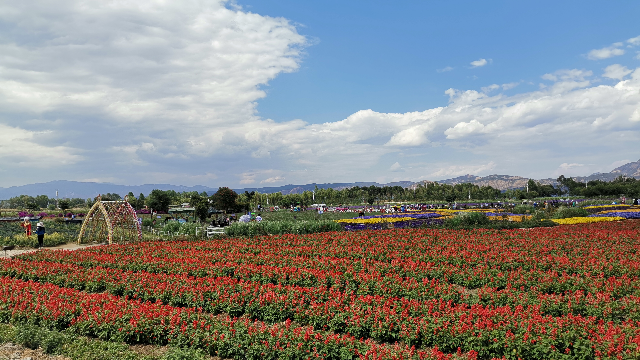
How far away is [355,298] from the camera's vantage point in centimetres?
991

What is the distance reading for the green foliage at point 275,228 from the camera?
2308 centimetres

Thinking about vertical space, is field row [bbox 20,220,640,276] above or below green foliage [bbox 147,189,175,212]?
below

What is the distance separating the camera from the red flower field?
7.04m

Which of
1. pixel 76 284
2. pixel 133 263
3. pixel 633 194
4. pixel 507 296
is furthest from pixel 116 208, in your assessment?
pixel 633 194

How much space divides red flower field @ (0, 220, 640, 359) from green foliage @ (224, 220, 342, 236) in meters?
5.76

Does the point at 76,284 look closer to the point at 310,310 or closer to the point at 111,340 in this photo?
the point at 111,340

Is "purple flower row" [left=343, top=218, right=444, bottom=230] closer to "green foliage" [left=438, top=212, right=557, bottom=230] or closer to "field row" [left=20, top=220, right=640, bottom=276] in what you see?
"green foliage" [left=438, top=212, right=557, bottom=230]

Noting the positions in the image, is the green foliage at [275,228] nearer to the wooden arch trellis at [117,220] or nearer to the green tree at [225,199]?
the wooden arch trellis at [117,220]

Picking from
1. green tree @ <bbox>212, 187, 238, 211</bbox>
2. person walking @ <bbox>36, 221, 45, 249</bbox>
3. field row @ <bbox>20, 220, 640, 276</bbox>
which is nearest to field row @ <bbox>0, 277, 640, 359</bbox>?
field row @ <bbox>20, 220, 640, 276</bbox>

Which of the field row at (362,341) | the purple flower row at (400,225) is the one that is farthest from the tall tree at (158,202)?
the field row at (362,341)

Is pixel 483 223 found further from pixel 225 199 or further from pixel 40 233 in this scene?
pixel 225 199

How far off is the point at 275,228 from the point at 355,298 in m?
13.8

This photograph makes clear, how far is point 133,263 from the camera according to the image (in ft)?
48.2

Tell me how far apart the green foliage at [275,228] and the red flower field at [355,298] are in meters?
5.76
